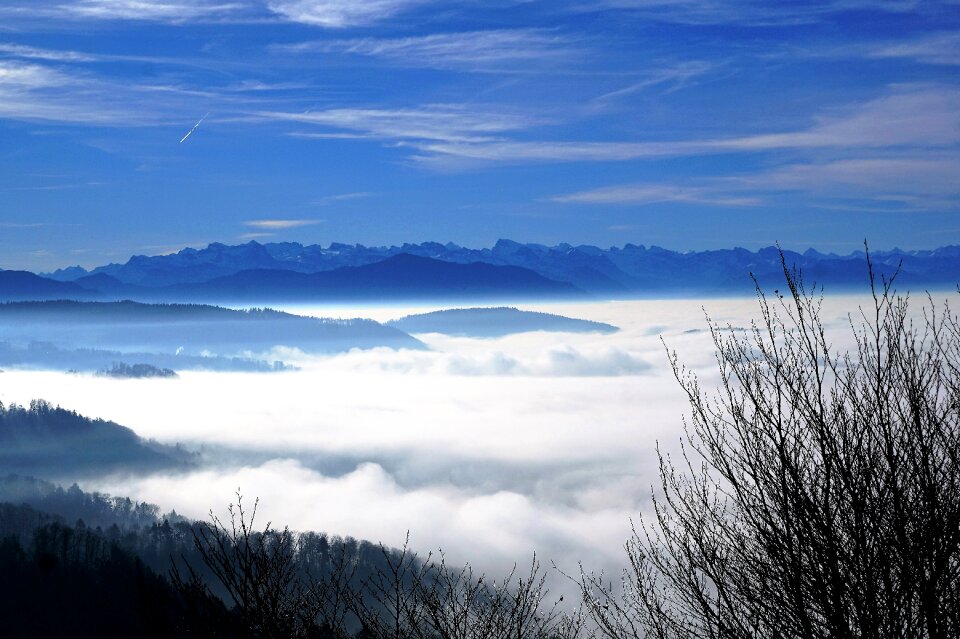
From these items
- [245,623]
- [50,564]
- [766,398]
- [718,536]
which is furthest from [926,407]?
[50,564]

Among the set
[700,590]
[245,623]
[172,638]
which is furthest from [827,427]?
[172,638]

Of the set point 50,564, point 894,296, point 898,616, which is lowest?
point 50,564

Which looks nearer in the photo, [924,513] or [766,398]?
[924,513]

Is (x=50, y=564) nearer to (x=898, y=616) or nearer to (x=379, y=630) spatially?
(x=379, y=630)

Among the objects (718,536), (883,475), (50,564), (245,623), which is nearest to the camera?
(883,475)

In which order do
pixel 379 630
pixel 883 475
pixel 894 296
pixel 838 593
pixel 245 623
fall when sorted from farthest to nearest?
1. pixel 379 630
2. pixel 245 623
3. pixel 894 296
4. pixel 883 475
5. pixel 838 593

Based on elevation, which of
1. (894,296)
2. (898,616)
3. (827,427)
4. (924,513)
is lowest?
(898,616)

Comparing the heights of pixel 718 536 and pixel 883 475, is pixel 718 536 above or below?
below

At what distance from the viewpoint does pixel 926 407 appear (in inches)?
454

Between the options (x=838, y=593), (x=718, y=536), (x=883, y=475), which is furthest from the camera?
(x=718, y=536)

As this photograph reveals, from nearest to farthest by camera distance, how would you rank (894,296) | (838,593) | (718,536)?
(838,593) → (894,296) → (718,536)

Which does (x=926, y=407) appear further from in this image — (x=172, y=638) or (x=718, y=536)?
(x=172, y=638)

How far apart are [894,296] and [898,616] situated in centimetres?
423

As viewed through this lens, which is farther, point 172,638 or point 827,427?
point 172,638
